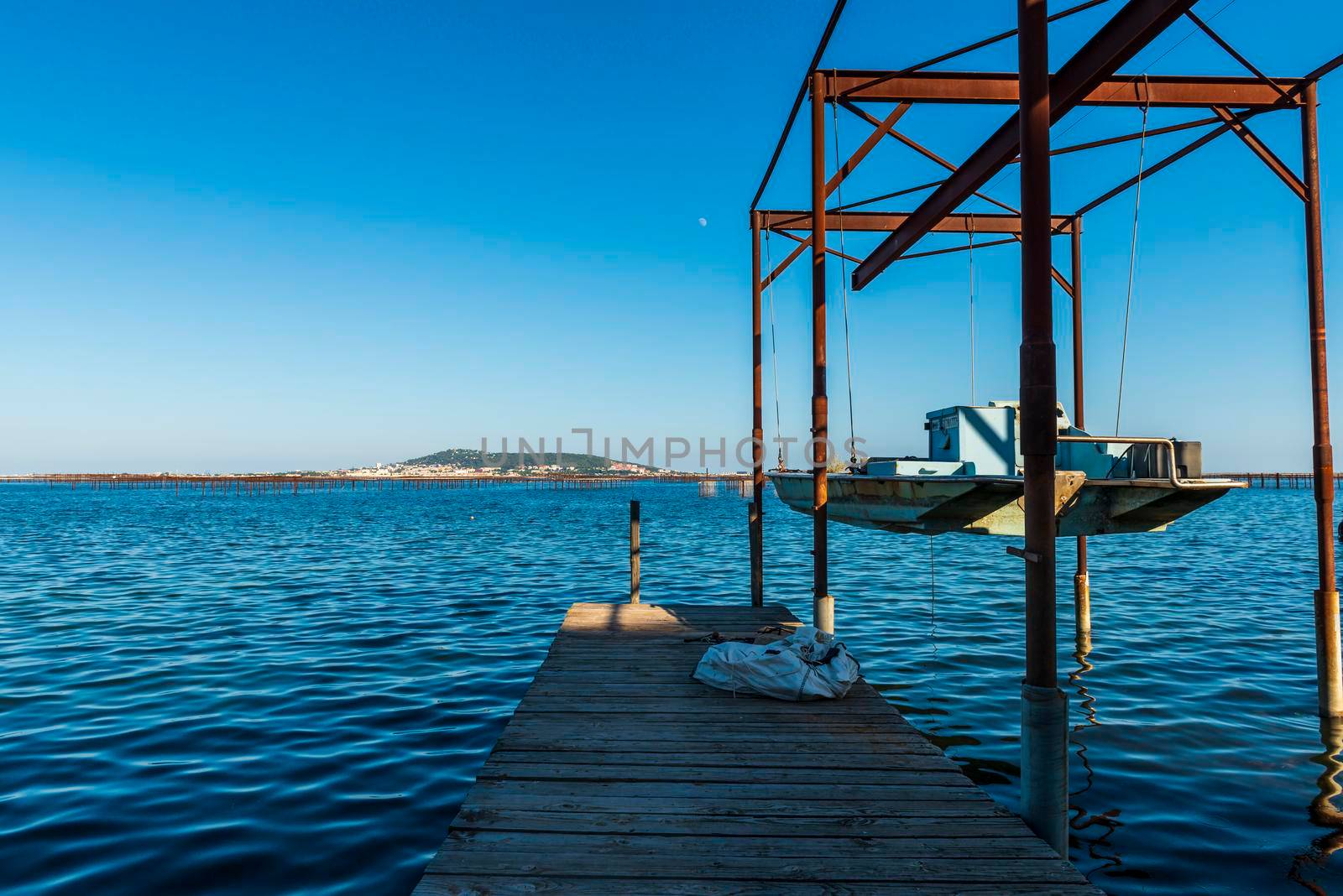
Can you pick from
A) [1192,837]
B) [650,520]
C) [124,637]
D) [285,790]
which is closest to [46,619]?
[124,637]

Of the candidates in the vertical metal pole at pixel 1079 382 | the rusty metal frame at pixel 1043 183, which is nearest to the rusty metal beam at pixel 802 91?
the rusty metal frame at pixel 1043 183

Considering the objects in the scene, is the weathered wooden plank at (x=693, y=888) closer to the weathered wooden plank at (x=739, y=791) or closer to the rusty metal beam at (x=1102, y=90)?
the weathered wooden plank at (x=739, y=791)

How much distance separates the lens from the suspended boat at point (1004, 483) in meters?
Answer: 9.04

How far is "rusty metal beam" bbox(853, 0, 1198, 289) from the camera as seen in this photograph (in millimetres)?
6574

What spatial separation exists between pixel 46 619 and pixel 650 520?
152 feet

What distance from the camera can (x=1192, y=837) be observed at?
6.61m

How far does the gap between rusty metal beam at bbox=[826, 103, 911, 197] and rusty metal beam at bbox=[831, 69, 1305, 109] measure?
0.92 feet

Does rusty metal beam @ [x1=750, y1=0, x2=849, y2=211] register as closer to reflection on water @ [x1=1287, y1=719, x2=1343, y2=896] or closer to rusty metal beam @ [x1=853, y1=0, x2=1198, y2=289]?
rusty metal beam @ [x1=853, y1=0, x2=1198, y2=289]

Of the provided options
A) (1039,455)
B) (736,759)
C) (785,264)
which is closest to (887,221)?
(785,264)

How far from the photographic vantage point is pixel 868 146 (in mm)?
10375

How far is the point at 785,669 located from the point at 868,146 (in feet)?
23.2

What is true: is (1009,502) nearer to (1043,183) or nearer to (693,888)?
(1043,183)

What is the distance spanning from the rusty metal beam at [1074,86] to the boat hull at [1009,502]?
12.8 ft

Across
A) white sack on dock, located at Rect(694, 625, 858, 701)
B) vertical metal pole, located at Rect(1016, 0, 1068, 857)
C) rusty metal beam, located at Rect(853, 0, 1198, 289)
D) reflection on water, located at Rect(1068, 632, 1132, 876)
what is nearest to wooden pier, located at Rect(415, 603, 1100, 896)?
white sack on dock, located at Rect(694, 625, 858, 701)
